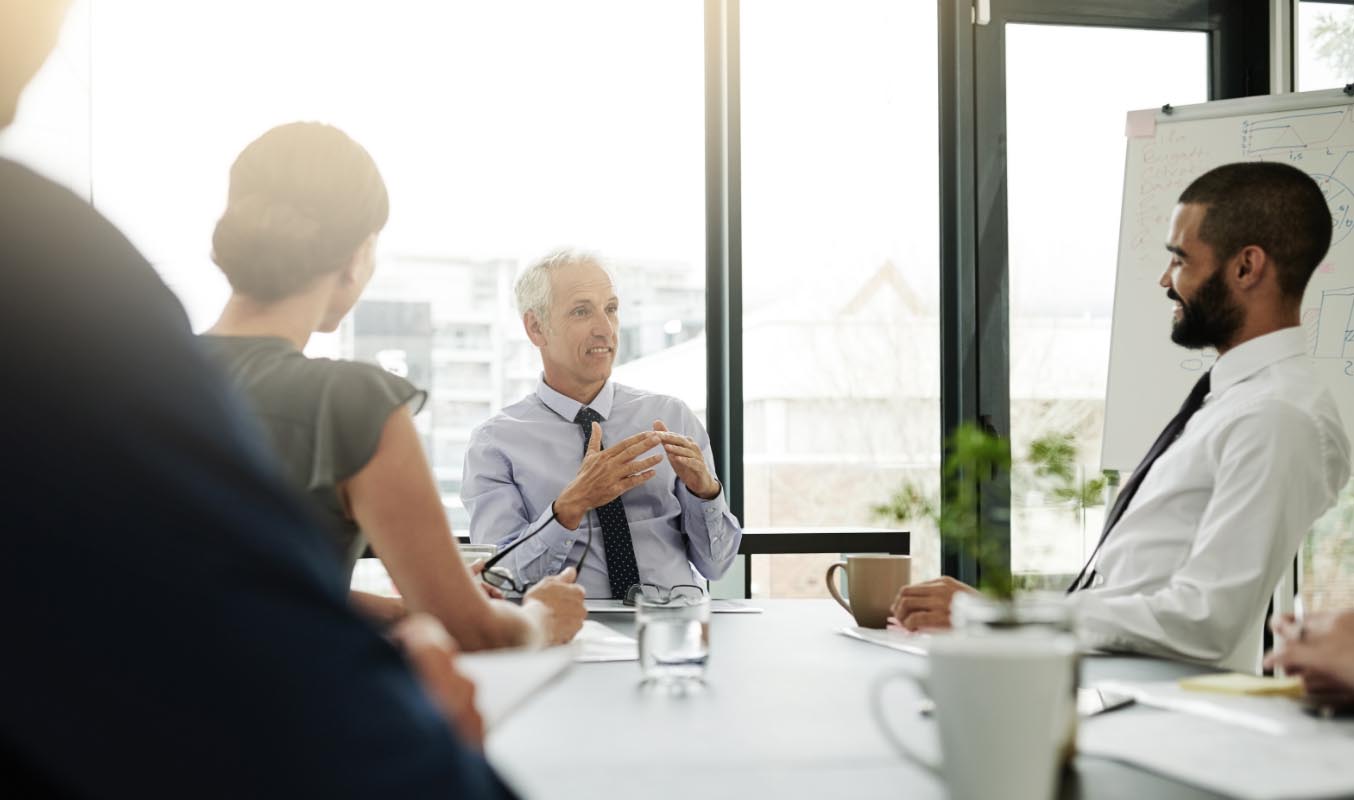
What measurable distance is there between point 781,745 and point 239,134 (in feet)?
10.5

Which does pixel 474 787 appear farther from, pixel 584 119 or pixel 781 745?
pixel 584 119

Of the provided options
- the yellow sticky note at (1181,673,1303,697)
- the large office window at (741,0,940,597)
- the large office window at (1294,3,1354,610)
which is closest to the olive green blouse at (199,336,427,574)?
the yellow sticky note at (1181,673,1303,697)

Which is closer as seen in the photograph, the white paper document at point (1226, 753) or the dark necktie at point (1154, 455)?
the white paper document at point (1226, 753)

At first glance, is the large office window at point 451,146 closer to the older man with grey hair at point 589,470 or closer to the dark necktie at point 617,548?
the older man with grey hair at point 589,470

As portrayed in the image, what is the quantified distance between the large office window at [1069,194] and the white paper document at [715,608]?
1907 mm

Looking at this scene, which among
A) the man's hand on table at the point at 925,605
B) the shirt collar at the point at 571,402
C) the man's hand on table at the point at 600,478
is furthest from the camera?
the shirt collar at the point at 571,402

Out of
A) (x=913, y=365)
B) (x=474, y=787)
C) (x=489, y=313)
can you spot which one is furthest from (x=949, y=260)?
(x=474, y=787)

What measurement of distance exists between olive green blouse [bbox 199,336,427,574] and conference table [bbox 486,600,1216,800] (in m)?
0.33

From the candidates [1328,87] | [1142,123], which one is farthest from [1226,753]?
[1328,87]

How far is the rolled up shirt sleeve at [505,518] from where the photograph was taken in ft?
7.77

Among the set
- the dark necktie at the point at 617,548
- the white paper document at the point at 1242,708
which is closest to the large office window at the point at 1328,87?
the dark necktie at the point at 617,548

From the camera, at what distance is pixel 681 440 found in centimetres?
239

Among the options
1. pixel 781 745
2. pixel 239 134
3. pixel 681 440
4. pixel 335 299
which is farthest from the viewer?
pixel 239 134

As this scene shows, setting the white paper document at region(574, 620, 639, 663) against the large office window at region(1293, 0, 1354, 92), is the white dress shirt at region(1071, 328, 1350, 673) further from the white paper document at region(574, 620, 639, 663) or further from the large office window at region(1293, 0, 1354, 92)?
the large office window at region(1293, 0, 1354, 92)
